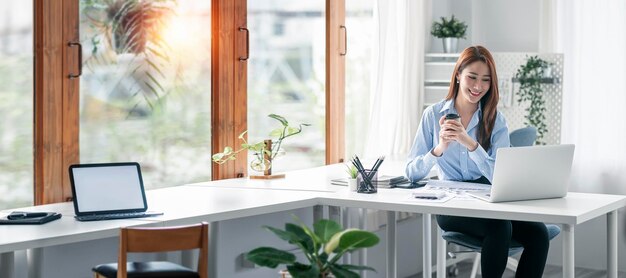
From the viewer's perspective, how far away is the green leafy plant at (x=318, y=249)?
2238mm

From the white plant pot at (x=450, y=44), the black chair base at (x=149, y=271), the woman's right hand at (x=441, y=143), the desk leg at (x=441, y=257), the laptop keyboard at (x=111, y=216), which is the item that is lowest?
the desk leg at (x=441, y=257)

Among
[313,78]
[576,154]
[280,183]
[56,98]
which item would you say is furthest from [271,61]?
[576,154]

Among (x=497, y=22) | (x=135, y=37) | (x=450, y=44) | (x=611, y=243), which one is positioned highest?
(x=497, y=22)

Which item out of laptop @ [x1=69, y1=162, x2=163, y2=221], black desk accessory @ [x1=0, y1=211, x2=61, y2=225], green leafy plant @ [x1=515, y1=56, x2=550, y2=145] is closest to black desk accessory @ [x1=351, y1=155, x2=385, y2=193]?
laptop @ [x1=69, y1=162, x2=163, y2=221]

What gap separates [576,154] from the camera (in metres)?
5.60

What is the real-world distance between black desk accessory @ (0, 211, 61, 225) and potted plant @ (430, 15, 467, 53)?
10.5 ft

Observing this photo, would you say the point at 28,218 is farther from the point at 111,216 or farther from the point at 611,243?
the point at 611,243

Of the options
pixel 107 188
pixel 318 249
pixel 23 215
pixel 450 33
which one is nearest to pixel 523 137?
pixel 450 33

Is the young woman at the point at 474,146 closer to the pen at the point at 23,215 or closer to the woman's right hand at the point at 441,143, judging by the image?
the woman's right hand at the point at 441,143

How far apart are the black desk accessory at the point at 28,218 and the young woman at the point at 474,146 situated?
1574mm

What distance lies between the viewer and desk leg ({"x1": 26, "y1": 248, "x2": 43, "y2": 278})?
Answer: 306cm

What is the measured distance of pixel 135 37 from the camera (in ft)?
13.4

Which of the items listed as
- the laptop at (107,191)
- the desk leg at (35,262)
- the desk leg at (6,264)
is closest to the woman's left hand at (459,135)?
the laptop at (107,191)

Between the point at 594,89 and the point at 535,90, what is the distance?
1.11ft
